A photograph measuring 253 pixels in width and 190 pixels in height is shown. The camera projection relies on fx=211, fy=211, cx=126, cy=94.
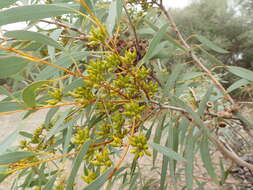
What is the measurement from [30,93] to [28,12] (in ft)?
0.56

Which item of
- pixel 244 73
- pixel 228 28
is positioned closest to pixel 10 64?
pixel 244 73

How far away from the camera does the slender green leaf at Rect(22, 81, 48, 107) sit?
0.43m

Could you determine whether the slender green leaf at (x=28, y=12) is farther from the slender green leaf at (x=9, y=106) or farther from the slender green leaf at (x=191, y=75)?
the slender green leaf at (x=191, y=75)

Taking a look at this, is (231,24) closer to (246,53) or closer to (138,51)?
(246,53)

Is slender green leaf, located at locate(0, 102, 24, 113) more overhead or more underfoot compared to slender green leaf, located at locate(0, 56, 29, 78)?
more underfoot

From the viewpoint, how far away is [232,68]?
76cm

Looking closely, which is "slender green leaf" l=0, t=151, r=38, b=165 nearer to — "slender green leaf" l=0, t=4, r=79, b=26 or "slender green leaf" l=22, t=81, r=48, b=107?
"slender green leaf" l=22, t=81, r=48, b=107

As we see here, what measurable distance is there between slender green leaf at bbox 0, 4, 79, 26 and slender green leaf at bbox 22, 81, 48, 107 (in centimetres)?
13

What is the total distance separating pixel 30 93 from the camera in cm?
45

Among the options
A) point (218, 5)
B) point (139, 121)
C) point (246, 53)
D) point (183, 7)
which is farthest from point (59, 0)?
point (183, 7)

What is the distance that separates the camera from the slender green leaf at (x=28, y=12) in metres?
0.42

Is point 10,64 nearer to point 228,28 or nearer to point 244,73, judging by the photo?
point 244,73

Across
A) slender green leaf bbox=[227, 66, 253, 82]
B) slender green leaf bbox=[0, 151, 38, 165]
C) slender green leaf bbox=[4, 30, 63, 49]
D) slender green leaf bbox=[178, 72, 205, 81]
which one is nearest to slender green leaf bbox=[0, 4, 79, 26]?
slender green leaf bbox=[4, 30, 63, 49]

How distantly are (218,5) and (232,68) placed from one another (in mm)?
9264
